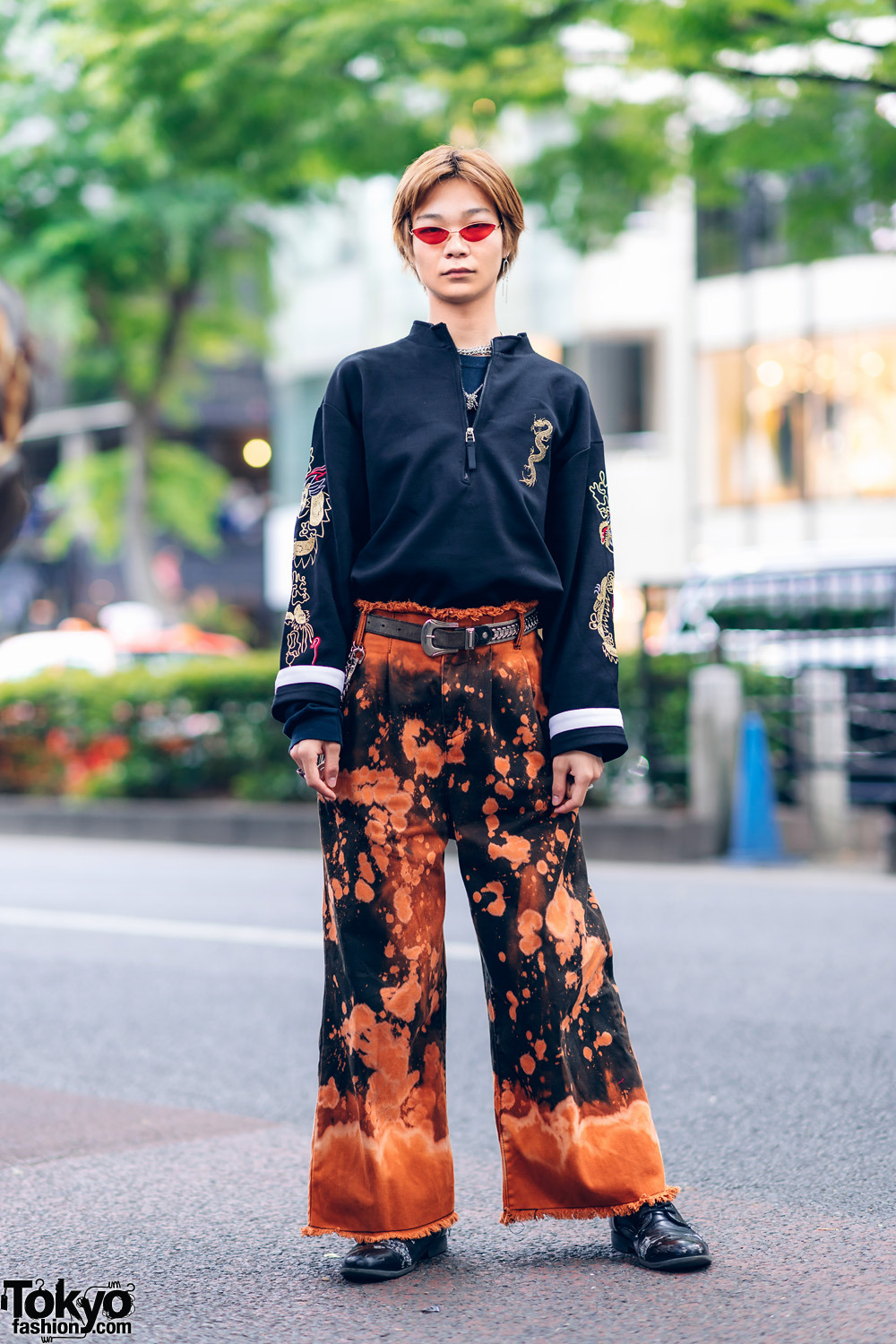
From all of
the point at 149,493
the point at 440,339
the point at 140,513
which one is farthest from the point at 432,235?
the point at 149,493

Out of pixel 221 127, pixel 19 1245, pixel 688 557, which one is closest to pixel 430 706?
pixel 19 1245

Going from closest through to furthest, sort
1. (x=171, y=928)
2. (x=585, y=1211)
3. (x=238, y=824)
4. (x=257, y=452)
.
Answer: (x=585, y=1211) < (x=171, y=928) < (x=238, y=824) < (x=257, y=452)

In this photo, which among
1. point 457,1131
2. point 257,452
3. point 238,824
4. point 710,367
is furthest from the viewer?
point 257,452

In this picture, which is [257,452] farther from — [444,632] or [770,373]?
[444,632]

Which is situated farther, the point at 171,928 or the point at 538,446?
the point at 171,928

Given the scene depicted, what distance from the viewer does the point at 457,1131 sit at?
4.30m

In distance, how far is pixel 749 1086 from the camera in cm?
465

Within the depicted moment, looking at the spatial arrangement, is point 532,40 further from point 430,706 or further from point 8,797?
point 430,706

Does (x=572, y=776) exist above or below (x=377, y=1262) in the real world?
above

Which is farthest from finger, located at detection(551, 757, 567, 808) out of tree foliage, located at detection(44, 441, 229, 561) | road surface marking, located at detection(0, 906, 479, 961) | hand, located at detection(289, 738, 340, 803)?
tree foliage, located at detection(44, 441, 229, 561)

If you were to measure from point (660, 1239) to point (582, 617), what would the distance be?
1.09m

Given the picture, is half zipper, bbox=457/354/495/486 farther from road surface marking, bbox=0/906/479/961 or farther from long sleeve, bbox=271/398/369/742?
road surface marking, bbox=0/906/479/961

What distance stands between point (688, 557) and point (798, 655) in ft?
49.1

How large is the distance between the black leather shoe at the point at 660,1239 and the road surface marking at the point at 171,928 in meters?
3.86
